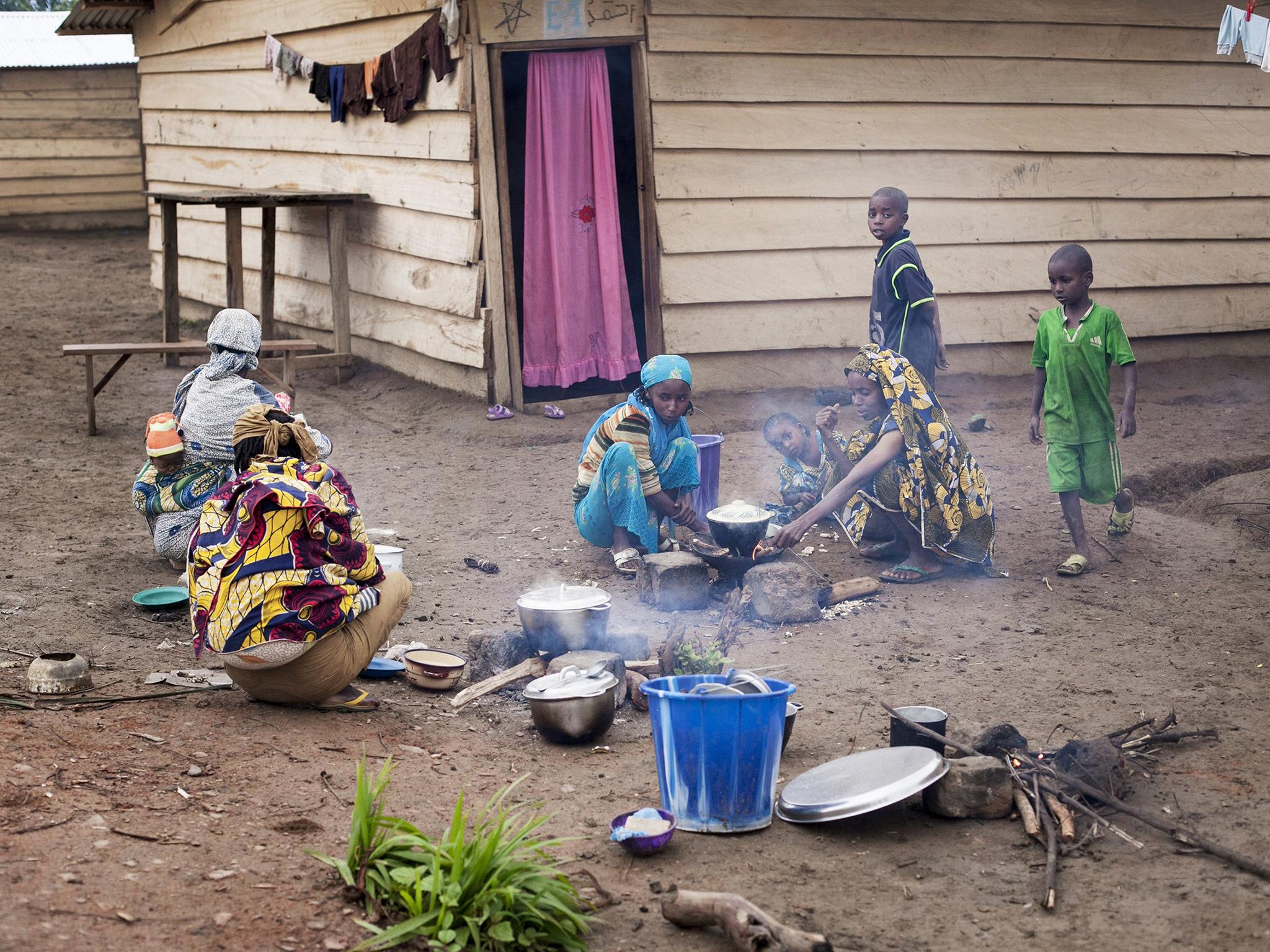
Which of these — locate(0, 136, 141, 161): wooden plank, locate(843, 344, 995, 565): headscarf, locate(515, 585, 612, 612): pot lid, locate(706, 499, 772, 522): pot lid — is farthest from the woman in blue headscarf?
locate(0, 136, 141, 161): wooden plank

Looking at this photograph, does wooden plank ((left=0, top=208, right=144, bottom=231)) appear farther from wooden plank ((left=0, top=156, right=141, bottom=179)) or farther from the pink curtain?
the pink curtain

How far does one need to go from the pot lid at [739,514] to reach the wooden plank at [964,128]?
13.3 feet

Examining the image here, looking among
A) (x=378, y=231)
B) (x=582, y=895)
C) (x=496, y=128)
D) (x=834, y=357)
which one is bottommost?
(x=582, y=895)

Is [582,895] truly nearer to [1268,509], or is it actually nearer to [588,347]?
[1268,509]

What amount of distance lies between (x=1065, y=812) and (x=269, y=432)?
277 centimetres

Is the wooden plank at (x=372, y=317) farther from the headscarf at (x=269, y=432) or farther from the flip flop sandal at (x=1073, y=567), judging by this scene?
the headscarf at (x=269, y=432)

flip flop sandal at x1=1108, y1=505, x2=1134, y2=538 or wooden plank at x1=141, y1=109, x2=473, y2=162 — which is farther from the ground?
wooden plank at x1=141, y1=109, x2=473, y2=162

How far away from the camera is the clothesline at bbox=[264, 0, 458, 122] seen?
28.3 ft

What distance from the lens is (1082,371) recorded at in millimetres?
5969

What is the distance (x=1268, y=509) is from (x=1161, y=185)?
430 centimetres

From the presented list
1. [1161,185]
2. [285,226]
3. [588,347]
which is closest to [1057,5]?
[1161,185]

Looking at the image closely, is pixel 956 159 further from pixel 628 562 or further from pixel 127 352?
pixel 127 352

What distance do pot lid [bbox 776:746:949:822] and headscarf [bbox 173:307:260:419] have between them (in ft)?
11.2

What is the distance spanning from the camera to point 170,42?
1311 centimetres
